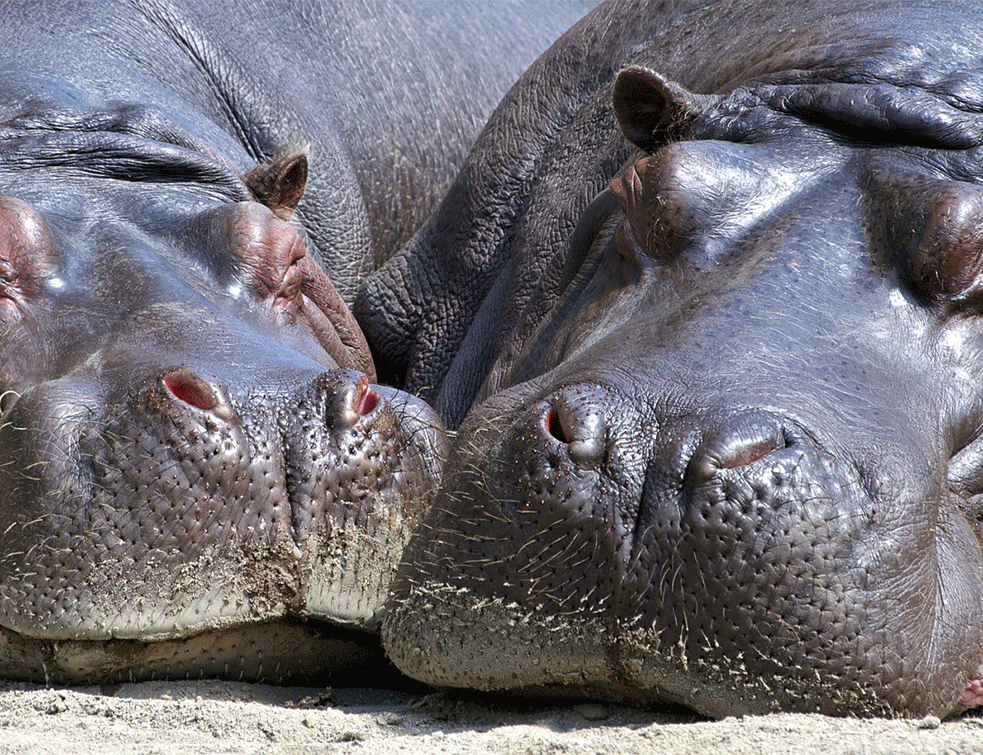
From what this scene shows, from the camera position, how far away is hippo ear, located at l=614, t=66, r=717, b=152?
133 inches

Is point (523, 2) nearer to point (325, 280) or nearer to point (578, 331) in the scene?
point (325, 280)

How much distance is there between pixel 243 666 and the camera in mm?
2791

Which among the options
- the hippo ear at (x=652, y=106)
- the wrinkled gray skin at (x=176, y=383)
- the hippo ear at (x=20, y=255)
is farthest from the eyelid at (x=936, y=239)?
the hippo ear at (x=20, y=255)

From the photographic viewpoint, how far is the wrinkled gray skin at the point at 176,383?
2691 millimetres

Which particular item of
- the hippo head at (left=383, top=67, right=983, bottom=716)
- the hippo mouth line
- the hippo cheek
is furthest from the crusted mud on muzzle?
the hippo cheek

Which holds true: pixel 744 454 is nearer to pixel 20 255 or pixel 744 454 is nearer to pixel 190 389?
pixel 190 389

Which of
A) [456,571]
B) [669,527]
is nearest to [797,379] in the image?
[669,527]

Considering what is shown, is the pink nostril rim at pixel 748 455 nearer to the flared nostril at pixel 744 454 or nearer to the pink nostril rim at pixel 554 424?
the flared nostril at pixel 744 454

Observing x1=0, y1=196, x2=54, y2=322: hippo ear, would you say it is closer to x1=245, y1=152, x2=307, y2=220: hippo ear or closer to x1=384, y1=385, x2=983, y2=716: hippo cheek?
x1=245, y1=152, x2=307, y2=220: hippo ear

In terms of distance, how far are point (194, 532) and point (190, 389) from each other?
31 centimetres

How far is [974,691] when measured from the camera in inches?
95.9

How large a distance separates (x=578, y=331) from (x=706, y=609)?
997 millimetres

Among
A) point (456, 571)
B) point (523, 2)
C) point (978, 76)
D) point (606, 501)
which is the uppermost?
point (523, 2)

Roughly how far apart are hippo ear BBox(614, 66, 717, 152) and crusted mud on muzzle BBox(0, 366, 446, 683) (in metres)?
1.11
